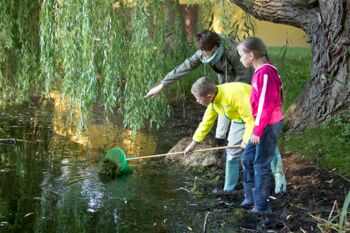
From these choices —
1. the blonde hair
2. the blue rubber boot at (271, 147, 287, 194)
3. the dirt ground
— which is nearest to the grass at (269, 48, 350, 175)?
the dirt ground

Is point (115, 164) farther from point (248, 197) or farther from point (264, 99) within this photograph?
point (264, 99)

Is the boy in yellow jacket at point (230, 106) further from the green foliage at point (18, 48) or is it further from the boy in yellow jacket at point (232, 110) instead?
the green foliage at point (18, 48)

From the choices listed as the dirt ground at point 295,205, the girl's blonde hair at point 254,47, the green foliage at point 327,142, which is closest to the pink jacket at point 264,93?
the girl's blonde hair at point 254,47

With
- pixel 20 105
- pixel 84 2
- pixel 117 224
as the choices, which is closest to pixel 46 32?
pixel 84 2

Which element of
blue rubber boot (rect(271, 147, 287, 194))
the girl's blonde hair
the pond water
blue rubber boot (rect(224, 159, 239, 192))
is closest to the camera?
the girl's blonde hair

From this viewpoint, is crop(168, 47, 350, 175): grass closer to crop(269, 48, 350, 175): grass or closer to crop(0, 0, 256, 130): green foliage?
crop(269, 48, 350, 175): grass

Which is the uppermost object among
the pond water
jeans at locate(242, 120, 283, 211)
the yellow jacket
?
the yellow jacket

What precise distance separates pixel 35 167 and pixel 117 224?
239 centimetres

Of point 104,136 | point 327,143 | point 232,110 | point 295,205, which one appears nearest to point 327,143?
point 327,143

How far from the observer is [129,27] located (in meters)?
6.77

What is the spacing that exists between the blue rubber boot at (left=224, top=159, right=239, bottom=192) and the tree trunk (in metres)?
→ 1.74

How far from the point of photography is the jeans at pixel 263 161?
15.9ft

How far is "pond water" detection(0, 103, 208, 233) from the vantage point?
5.21 metres

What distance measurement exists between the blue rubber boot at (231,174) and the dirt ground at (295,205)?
88 millimetres
